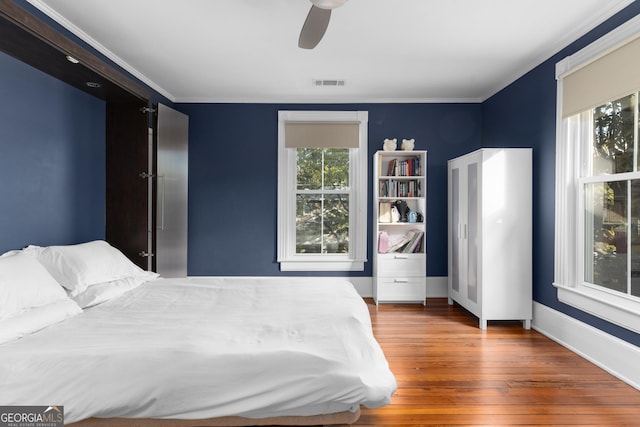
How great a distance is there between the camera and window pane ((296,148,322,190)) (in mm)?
5223

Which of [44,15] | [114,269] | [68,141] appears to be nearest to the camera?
[44,15]

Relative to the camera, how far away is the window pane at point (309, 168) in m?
5.22

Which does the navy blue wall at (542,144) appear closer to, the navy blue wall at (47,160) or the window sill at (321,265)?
the window sill at (321,265)

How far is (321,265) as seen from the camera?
17.0 ft

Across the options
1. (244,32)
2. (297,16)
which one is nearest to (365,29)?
(297,16)

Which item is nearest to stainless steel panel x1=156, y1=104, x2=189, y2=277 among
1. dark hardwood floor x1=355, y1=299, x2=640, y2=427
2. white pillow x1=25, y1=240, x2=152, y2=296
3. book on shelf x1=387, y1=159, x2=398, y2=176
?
white pillow x1=25, y1=240, x2=152, y2=296

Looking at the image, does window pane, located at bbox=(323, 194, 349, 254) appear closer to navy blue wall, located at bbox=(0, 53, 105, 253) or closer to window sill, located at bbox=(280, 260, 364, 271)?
window sill, located at bbox=(280, 260, 364, 271)

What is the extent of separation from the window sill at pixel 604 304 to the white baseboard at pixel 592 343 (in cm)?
14

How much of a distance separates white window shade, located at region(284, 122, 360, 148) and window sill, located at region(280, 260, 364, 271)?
152 cm

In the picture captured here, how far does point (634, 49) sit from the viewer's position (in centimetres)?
260

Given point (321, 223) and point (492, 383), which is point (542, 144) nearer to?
point (492, 383)

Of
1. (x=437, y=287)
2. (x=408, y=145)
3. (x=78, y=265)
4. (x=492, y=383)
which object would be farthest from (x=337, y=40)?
(x=437, y=287)

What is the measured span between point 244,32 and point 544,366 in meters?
3.50

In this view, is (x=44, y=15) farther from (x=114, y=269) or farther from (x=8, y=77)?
(x=114, y=269)
